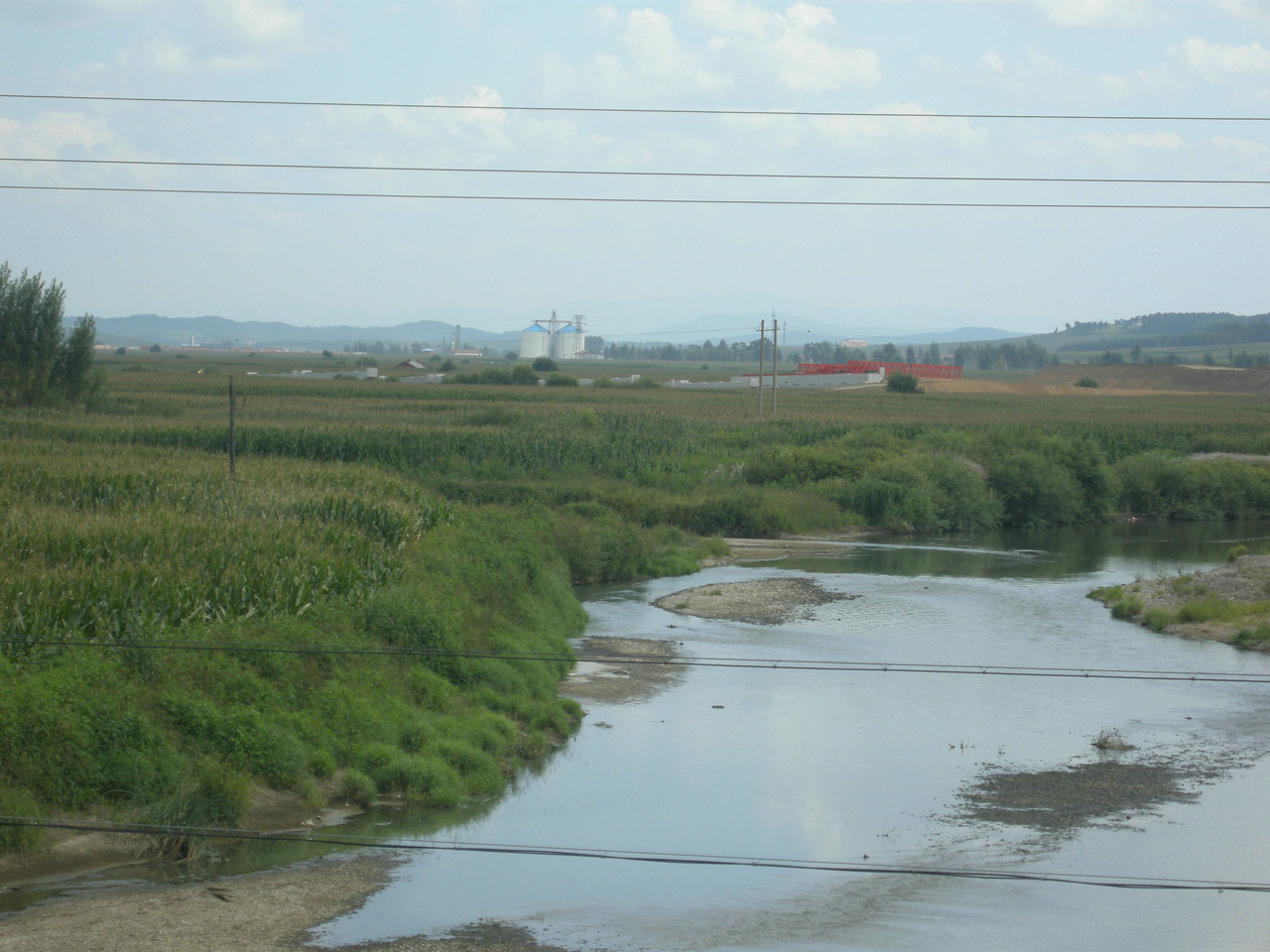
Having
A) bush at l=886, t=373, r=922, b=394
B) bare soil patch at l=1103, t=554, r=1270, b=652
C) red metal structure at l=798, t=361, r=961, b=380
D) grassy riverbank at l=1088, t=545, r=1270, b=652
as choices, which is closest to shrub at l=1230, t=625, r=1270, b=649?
grassy riverbank at l=1088, t=545, r=1270, b=652

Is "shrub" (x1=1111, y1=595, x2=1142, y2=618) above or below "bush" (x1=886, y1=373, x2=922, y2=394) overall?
below

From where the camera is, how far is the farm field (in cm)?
1443

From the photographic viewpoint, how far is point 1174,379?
481 feet

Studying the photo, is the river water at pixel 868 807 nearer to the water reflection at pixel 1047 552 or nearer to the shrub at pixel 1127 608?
the shrub at pixel 1127 608

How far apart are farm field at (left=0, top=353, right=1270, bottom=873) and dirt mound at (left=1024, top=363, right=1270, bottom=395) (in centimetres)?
8479

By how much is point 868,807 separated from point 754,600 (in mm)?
15896

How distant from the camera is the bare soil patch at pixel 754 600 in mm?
30602

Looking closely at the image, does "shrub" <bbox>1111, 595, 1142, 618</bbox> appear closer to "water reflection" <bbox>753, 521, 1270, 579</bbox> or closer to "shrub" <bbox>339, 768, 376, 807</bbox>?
"water reflection" <bbox>753, 521, 1270, 579</bbox>

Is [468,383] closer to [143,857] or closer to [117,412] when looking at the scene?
[117,412]

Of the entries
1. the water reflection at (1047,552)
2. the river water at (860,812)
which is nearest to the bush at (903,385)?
the water reflection at (1047,552)

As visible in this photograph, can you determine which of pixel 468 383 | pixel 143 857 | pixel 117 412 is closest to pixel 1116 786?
pixel 143 857

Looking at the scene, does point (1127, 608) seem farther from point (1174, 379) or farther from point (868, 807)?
point (1174, 379)

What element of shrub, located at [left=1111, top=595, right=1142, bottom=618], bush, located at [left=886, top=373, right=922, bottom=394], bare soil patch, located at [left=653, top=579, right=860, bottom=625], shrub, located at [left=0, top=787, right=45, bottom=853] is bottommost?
bare soil patch, located at [left=653, top=579, right=860, bottom=625]

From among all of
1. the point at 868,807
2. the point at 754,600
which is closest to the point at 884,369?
the point at 754,600
